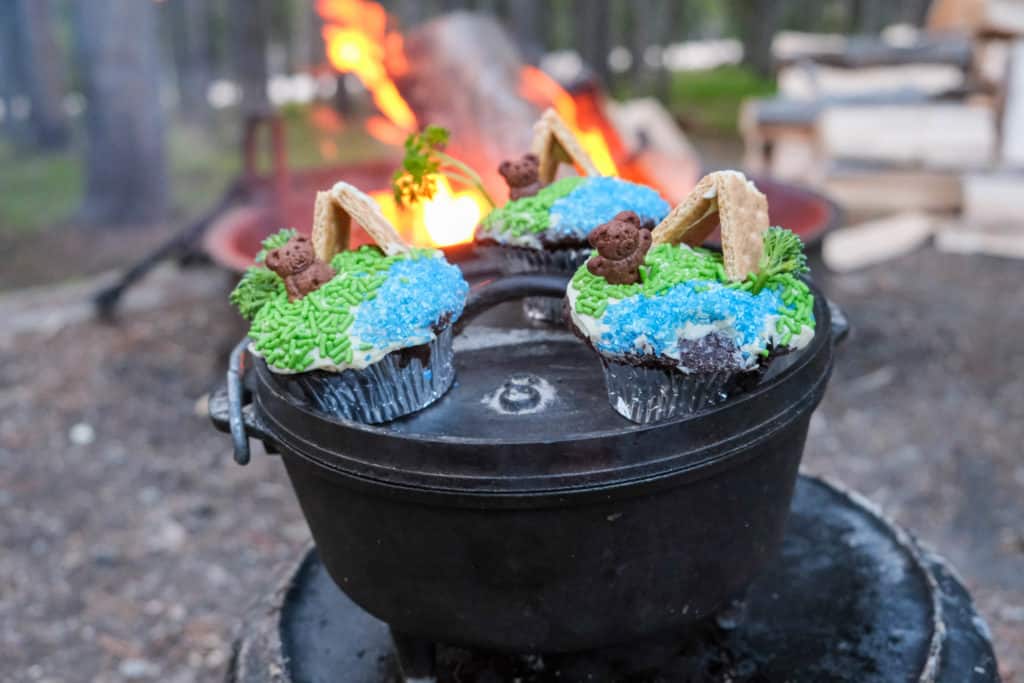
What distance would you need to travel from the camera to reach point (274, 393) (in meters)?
1.67

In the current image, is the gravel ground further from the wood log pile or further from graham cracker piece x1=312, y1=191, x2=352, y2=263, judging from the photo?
graham cracker piece x1=312, y1=191, x2=352, y2=263

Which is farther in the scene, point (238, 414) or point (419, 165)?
point (419, 165)

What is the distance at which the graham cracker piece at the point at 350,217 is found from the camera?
5.62 ft

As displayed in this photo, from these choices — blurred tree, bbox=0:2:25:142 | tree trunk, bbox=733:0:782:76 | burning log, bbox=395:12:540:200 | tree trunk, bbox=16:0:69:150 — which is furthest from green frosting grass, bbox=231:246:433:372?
tree trunk, bbox=733:0:782:76

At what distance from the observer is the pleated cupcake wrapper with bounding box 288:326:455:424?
161 centimetres

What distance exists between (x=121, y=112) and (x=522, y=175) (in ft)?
25.4

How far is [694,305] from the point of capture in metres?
1.47

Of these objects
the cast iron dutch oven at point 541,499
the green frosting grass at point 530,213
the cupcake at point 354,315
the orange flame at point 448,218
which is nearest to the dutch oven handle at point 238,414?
the cast iron dutch oven at point 541,499

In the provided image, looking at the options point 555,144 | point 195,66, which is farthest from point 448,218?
point 195,66

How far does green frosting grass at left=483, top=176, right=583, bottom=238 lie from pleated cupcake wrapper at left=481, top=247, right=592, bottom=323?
0.17 feet

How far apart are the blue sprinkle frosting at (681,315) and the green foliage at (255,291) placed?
656 mm

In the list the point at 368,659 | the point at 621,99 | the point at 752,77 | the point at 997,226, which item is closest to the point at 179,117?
the point at 621,99

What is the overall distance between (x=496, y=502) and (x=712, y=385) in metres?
0.41

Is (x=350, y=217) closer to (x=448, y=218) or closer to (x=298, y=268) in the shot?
(x=298, y=268)
